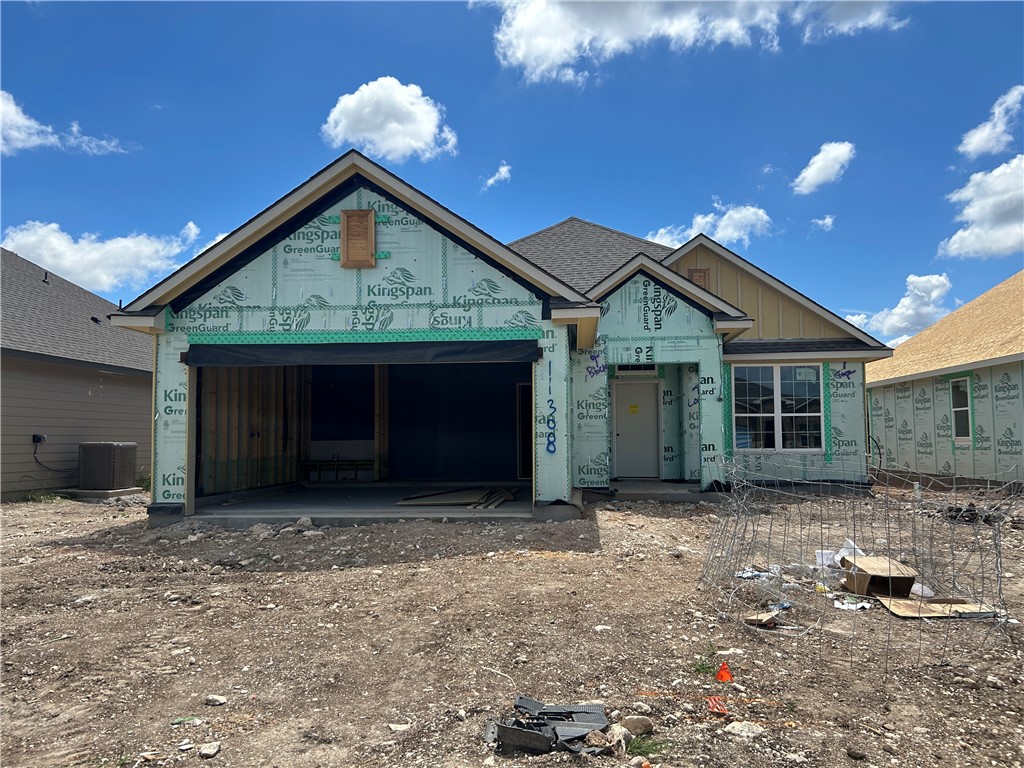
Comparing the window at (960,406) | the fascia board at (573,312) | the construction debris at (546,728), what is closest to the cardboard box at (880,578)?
the construction debris at (546,728)

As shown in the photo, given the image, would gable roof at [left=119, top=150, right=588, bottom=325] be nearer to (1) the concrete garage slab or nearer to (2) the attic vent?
(1) the concrete garage slab

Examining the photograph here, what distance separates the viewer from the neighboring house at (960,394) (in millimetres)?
13594

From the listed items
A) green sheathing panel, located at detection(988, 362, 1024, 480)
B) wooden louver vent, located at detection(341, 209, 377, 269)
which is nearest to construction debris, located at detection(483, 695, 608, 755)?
wooden louver vent, located at detection(341, 209, 377, 269)

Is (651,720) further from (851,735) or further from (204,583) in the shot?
(204,583)

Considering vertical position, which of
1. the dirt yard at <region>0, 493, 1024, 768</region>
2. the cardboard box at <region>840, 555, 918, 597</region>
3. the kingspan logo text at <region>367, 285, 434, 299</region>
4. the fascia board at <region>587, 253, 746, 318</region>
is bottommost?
the dirt yard at <region>0, 493, 1024, 768</region>

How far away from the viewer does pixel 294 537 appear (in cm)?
855

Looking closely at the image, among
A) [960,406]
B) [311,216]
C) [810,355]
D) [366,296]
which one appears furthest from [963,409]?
[311,216]

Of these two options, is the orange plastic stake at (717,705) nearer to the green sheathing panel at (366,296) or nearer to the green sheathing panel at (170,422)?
the green sheathing panel at (366,296)

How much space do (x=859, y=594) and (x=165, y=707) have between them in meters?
5.64

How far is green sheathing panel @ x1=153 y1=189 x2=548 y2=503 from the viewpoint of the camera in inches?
376

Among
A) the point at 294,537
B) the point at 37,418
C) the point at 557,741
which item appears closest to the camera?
the point at 557,741

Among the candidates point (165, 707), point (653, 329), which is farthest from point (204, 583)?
point (653, 329)

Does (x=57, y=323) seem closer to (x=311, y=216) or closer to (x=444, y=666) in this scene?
(x=311, y=216)

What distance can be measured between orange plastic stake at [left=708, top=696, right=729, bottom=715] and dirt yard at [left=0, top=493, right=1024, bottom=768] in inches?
2.1
